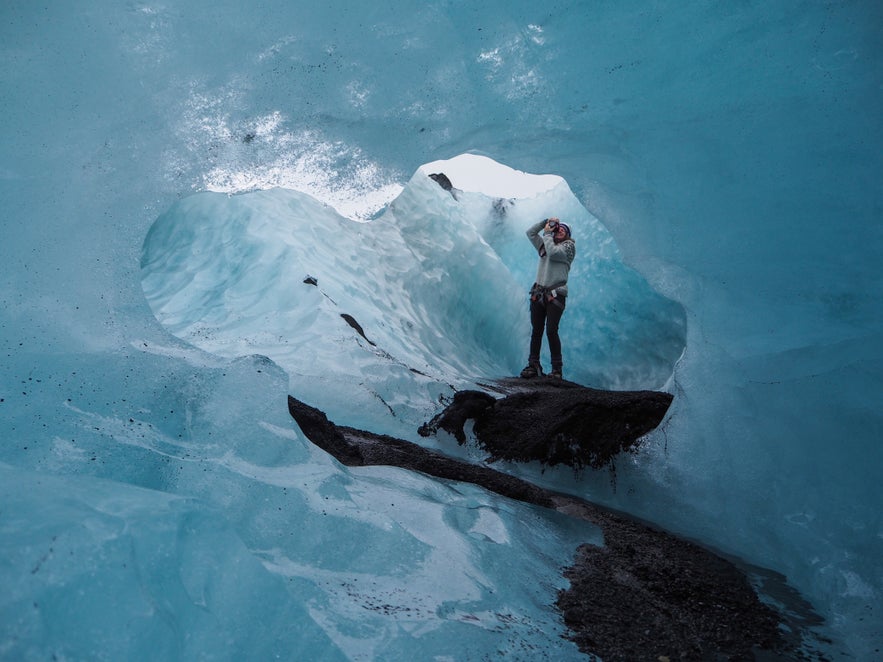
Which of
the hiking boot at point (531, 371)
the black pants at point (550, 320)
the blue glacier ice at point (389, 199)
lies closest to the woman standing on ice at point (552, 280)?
the black pants at point (550, 320)

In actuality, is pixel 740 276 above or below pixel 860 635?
above

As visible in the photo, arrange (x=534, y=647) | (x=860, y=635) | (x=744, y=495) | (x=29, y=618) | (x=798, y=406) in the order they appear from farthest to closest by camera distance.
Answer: (x=744, y=495) → (x=798, y=406) → (x=860, y=635) → (x=534, y=647) → (x=29, y=618)

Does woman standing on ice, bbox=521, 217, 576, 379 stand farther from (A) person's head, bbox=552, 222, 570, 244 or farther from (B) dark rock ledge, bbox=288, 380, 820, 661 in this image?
(B) dark rock ledge, bbox=288, 380, 820, 661

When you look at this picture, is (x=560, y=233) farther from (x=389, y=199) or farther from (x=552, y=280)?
(x=389, y=199)

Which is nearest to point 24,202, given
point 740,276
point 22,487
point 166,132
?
point 166,132

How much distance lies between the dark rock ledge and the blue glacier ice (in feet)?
0.47

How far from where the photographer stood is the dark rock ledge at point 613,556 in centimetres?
188

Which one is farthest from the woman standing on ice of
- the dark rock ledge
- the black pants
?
the dark rock ledge

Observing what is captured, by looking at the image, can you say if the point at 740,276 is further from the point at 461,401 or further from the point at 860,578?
the point at 461,401

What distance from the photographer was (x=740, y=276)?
261cm

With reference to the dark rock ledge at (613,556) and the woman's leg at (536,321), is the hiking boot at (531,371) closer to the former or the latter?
the woman's leg at (536,321)

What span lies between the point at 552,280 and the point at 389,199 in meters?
3.24

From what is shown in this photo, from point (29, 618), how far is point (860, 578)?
7.52 feet

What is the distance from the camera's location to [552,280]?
597cm
